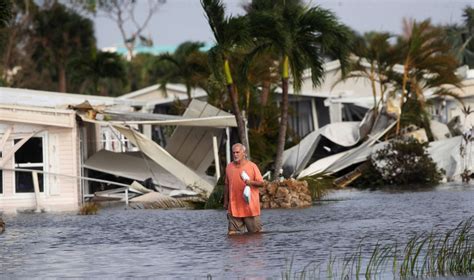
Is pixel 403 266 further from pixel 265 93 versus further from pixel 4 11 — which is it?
pixel 265 93

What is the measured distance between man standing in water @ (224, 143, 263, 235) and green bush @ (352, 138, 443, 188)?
69.3 feet

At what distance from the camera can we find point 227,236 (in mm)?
19844

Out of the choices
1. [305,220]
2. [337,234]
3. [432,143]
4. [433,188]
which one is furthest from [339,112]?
[337,234]

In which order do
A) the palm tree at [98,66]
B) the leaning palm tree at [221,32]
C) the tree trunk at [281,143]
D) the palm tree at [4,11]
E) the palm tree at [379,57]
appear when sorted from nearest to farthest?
the palm tree at [4,11] → the leaning palm tree at [221,32] → the tree trunk at [281,143] → the palm tree at [379,57] → the palm tree at [98,66]

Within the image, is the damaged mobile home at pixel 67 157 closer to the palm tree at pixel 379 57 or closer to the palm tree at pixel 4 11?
the palm tree at pixel 4 11

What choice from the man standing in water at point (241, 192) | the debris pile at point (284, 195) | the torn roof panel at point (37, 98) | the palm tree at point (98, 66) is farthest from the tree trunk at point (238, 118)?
the palm tree at point (98, 66)

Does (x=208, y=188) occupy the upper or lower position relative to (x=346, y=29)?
lower

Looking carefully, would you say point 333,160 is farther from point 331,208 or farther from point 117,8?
point 117,8

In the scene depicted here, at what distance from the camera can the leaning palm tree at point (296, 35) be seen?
2995 centimetres

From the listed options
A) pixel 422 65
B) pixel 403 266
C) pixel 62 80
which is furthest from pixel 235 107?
pixel 62 80

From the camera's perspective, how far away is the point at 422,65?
4466 centimetres

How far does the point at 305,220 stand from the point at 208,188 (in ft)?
36.0

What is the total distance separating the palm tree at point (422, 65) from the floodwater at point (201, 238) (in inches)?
554

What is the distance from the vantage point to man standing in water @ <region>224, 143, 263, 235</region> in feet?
61.1
